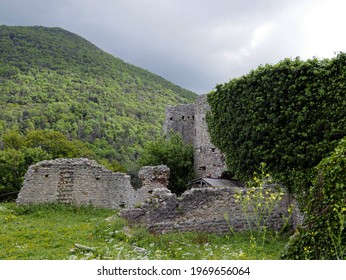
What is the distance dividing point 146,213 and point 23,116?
44.5 meters

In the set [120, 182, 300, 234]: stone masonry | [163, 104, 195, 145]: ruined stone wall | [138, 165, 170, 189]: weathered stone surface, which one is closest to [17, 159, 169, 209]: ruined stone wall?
[138, 165, 170, 189]: weathered stone surface

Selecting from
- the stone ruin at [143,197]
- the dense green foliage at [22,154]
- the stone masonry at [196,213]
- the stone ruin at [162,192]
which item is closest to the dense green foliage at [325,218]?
the stone ruin at [162,192]

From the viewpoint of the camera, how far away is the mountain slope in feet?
172

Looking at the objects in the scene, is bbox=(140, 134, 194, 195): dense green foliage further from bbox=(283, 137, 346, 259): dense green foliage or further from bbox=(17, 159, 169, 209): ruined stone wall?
bbox=(283, 137, 346, 259): dense green foliage

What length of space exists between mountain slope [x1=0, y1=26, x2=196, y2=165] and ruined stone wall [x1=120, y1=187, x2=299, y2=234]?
114 feet

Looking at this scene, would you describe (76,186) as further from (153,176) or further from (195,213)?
(195,213)

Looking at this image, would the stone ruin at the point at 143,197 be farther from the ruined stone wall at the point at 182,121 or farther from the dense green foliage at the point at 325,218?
the ruined stone wall at the point at 182,121

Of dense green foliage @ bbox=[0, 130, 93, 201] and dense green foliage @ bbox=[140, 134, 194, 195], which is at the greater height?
dense green foliage @ bbox=[140, 134, 194, 195]

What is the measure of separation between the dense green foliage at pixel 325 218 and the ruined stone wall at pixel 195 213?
5.60 m

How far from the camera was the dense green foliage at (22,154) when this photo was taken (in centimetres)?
2314

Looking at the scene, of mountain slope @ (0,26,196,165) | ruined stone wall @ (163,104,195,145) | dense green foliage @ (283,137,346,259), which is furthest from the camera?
mountain slope @ (0,26,196,165)

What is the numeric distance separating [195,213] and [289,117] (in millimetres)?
4577

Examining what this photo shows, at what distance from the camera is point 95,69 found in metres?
77.7

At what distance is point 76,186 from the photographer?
1753cm
